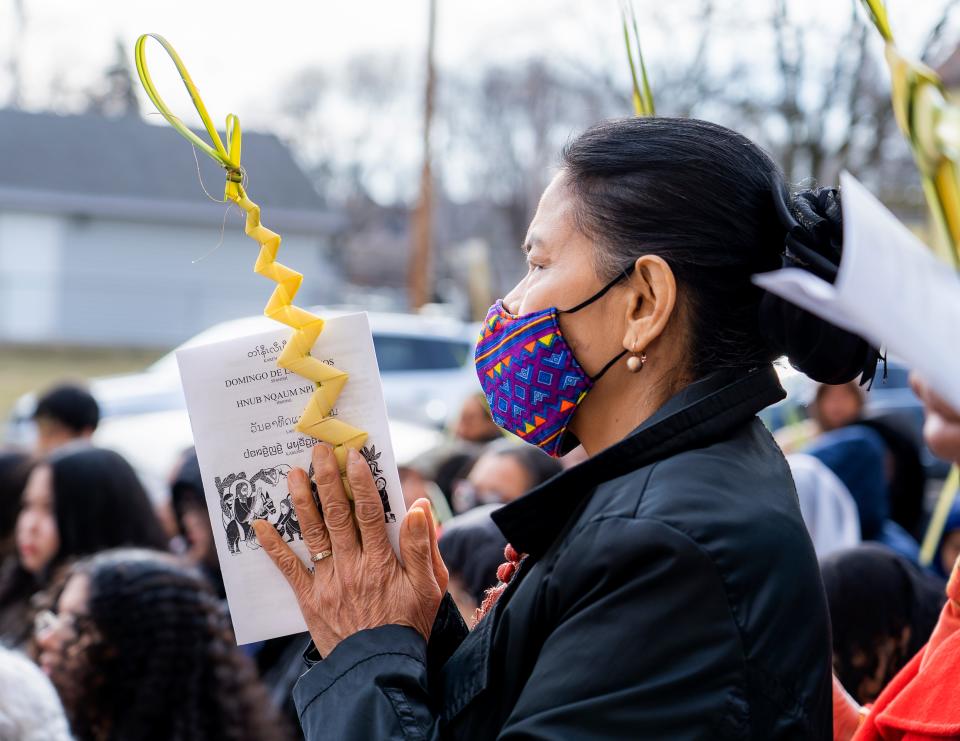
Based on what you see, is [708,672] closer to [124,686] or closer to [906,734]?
[906,734]

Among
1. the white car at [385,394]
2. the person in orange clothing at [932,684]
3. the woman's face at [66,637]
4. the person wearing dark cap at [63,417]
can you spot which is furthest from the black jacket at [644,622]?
the person wearing dark cap at [63,417]

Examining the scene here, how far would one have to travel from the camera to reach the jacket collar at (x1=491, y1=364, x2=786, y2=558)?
4.99ft

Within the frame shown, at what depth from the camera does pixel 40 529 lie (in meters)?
4.14

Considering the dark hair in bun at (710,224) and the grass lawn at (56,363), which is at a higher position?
the dark hair in bun at (710,224)

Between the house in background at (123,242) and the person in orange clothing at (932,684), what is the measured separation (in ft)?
84.0

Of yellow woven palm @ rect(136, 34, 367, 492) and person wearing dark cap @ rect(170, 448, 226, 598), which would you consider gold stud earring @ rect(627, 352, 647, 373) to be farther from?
person wearing dark cap @ rect(170, 448, 226, 598)

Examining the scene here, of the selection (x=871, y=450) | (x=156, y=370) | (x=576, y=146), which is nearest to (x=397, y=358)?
(x=156, y=370)

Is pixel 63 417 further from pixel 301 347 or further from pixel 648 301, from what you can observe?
pixel 648 301

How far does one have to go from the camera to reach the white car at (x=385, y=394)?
820cm

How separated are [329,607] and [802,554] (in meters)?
0.67

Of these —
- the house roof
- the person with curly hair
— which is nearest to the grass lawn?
the house roof

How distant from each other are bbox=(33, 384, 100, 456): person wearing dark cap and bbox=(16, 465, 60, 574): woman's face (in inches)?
82.7

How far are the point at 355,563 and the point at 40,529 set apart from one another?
284cm

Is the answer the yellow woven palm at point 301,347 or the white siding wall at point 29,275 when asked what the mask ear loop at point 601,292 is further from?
the white siding wall at point 29,275
